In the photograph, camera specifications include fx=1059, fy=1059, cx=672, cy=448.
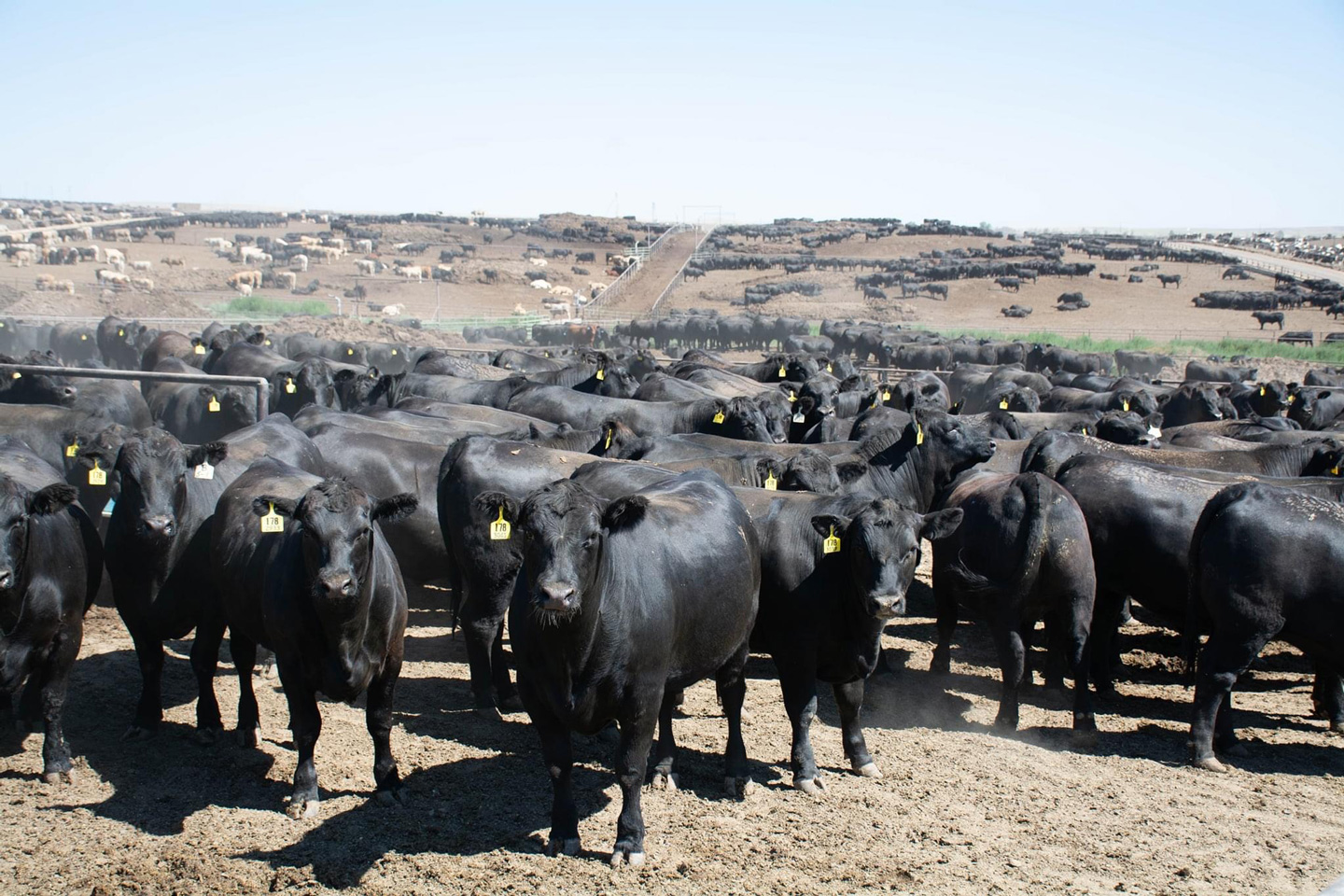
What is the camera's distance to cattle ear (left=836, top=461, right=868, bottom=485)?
8.67m

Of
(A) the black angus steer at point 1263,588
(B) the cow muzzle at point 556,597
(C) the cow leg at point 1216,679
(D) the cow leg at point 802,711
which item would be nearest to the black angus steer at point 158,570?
(B) the cow muzzle at point 556,597

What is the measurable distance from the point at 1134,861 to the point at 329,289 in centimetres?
5586

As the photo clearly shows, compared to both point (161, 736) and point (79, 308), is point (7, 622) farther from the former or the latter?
point (79, 308)

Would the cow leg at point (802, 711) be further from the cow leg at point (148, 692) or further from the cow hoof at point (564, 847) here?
the cow leg at point (148, 692)

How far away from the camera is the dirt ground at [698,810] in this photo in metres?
4.94

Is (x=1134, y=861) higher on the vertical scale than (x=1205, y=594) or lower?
lower

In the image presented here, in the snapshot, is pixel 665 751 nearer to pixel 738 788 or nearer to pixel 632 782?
pixel 738 788

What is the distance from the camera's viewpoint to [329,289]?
184 ft

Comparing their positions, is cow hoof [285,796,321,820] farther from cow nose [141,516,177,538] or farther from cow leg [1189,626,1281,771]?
cow leg [1189,626,1281,771]

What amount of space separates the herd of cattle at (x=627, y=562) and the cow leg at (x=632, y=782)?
1 centimetres

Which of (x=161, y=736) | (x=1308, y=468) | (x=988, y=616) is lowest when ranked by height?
(x=161, y=736)

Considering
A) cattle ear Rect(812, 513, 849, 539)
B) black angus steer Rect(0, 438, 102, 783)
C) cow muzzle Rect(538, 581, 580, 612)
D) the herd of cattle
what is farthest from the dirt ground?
cattle ear Rect(812, 513, 849, 539)

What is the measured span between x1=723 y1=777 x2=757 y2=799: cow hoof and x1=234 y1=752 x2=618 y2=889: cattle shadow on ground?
0.67 meters

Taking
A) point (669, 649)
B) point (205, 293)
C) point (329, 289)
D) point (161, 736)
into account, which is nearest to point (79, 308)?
point (205, 293)
